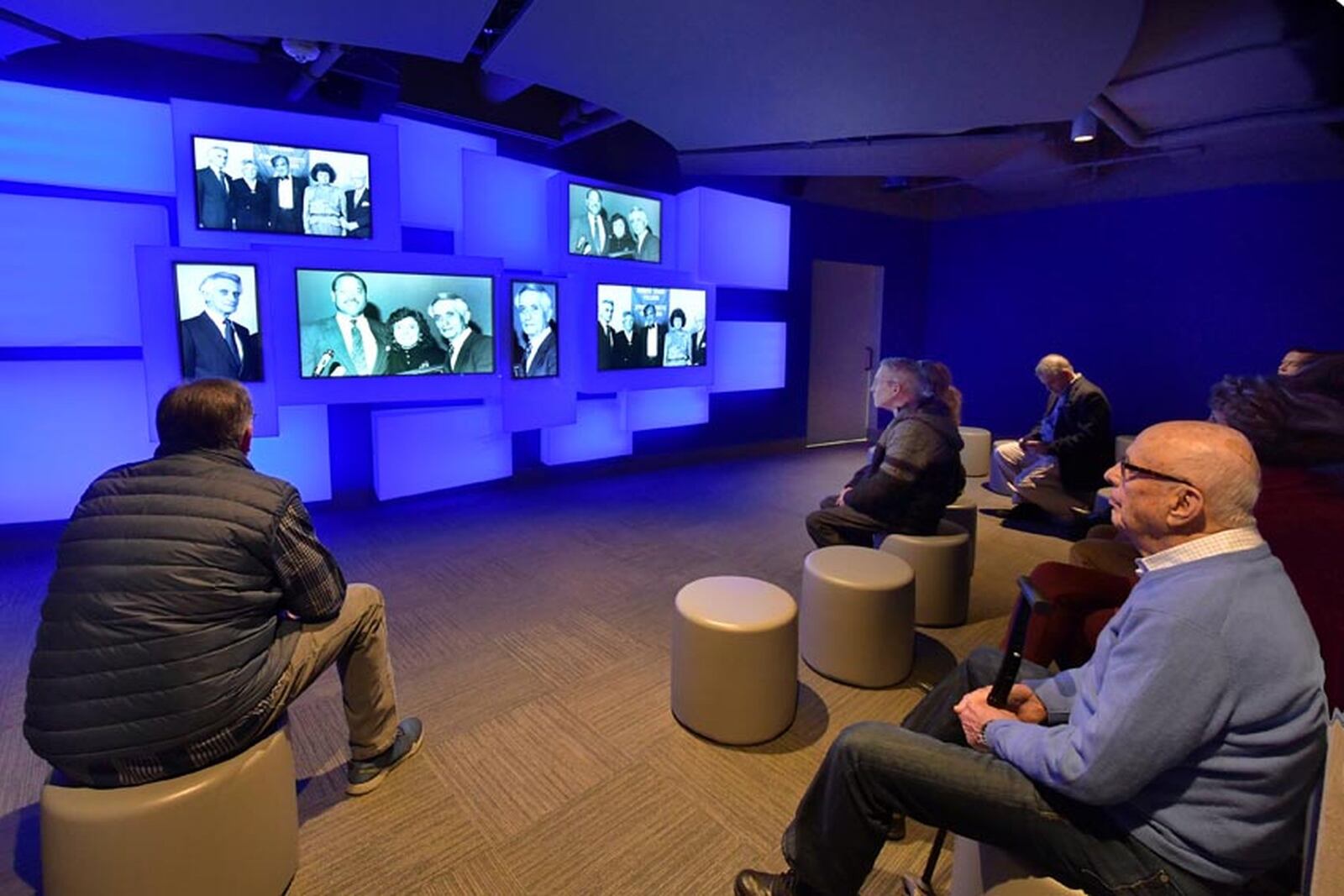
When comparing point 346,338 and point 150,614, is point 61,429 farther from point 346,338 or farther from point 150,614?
point 150,614

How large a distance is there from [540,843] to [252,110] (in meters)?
4.29

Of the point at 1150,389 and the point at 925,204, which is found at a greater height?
the point at 925,204

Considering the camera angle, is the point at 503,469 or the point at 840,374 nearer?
the point at 503,469

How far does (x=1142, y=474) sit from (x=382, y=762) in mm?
2145

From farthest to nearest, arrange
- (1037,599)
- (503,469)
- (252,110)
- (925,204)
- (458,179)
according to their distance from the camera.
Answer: (925,204) < (503,469) < (458,179) < (252,110) < (1037,599)

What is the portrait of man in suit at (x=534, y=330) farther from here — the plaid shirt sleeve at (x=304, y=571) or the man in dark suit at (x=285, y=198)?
the plaid shirt sleeve at (x=304, y=571)

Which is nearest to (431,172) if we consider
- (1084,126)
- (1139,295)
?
(1084,126)

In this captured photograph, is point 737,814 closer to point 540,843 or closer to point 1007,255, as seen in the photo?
point 540,843

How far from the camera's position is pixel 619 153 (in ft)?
19.6

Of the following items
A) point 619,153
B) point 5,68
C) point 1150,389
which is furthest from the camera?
point 1150,389

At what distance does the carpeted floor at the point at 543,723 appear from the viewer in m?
1.74

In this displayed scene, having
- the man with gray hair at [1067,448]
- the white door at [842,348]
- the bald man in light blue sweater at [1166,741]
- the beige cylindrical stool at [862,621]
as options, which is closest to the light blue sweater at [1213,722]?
the bald man in light blue sweater at [1166,741]

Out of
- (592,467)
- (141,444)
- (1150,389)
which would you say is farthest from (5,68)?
(1150,389)

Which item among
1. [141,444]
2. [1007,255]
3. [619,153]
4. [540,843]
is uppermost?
[619,153]
